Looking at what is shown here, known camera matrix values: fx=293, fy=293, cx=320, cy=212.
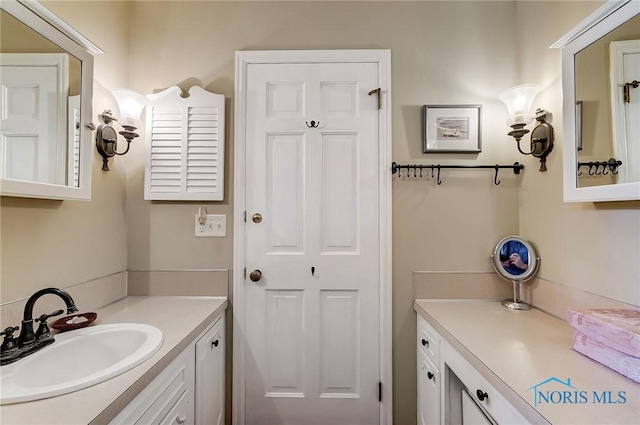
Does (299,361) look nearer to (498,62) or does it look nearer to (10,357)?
(10,357)

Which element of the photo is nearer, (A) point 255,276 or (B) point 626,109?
(B) point 626,109

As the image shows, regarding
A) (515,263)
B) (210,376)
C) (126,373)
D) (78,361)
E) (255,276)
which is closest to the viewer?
(126,373)

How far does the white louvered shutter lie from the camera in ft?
5.65

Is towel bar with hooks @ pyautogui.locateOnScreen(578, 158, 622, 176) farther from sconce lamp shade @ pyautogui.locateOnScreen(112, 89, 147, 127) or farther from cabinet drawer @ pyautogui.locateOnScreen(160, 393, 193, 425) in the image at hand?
sconce lamp shade @ pyautogui.locateOnScreen(112, 89, 147, 127)

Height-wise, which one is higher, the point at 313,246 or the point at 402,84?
the point at 402,84

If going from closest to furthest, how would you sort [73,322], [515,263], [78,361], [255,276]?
[78,361] < [73,322] < [515,263] < [255,276]

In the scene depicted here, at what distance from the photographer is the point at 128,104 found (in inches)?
60.7

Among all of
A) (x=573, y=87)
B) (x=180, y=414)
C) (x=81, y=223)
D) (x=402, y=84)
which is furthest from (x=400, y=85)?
(x=180, y=414)

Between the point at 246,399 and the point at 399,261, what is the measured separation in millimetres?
1212

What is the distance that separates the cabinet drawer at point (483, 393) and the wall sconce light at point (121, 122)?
73.7 inches

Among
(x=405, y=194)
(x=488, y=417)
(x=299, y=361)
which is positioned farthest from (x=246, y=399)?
(x=405, y=194)

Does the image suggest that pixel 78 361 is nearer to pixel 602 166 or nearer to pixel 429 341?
pixel 429 341

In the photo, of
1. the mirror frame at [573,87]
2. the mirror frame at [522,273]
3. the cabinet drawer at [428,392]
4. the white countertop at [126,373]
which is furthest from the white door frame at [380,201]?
the mirror frame at [573,87]

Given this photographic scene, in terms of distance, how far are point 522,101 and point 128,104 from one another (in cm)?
205
